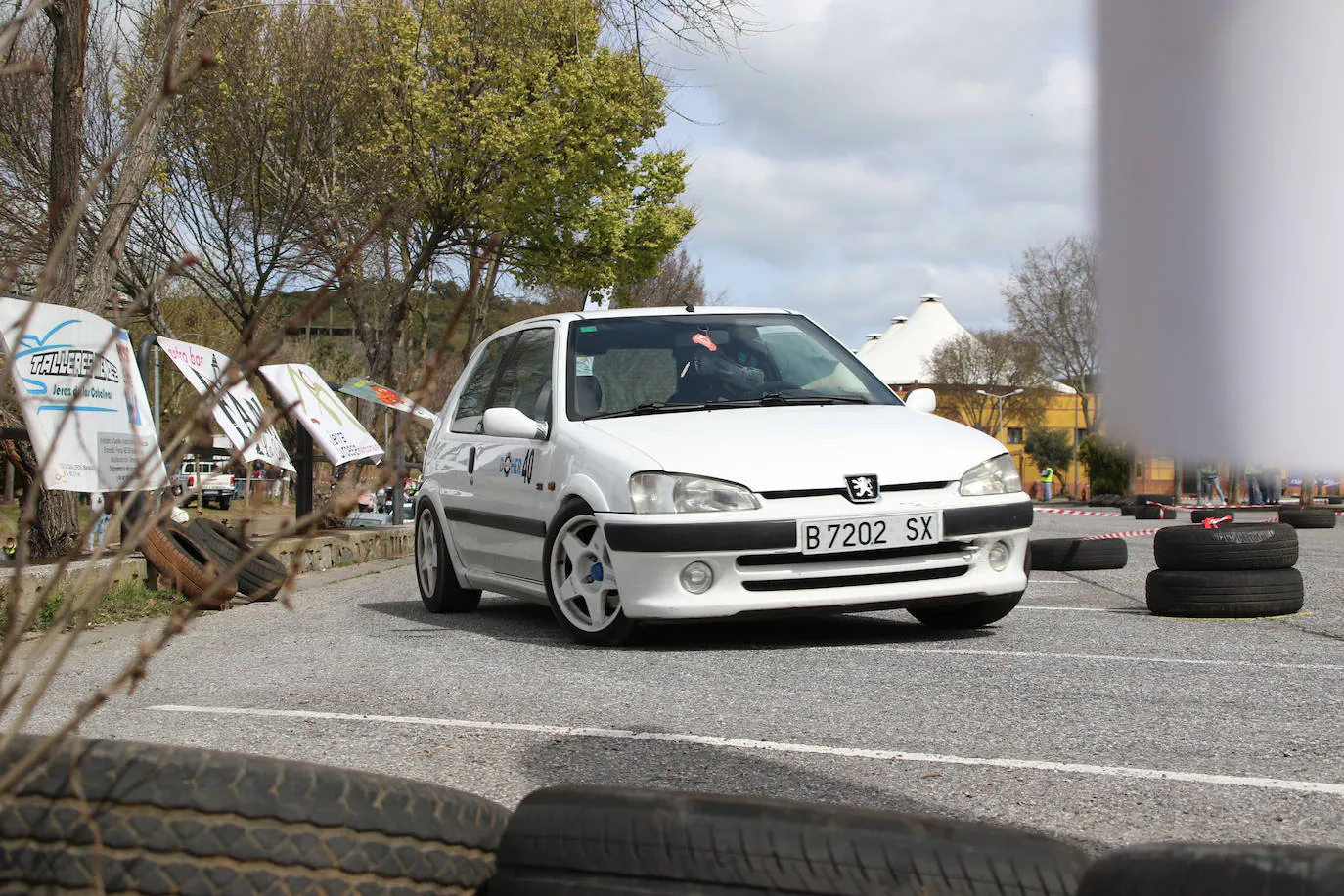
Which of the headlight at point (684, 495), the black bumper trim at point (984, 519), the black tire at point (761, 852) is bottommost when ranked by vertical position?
the black tire at point (761, 852)


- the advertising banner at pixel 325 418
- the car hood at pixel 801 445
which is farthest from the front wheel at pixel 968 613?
the advertising banner at pixel 325 418

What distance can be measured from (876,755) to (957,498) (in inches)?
94.4

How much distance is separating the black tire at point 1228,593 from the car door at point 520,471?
3.12m

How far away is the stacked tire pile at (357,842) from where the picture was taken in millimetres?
2107

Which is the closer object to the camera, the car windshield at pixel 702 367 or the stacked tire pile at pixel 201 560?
the car windshield at pixel 702 367

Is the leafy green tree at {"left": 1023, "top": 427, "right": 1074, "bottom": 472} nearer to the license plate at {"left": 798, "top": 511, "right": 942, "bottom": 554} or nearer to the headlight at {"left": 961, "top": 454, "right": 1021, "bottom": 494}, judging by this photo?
the headlight at {"left": 961, "top": 454, "right": 1021, "bottom": 494}

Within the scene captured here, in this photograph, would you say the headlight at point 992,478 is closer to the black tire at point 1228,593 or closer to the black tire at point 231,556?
the black tire at point 1228,593

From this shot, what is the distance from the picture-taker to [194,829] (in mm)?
2143

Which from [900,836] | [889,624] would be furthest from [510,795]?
[889,624]

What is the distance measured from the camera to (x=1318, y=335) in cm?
120

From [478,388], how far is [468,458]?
0.58m

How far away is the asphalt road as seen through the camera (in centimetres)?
349

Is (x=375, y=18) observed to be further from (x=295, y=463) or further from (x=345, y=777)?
(x=345, y=777)

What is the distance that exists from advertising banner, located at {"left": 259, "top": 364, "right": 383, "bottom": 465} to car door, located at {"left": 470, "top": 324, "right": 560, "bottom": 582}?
3.76 metres
